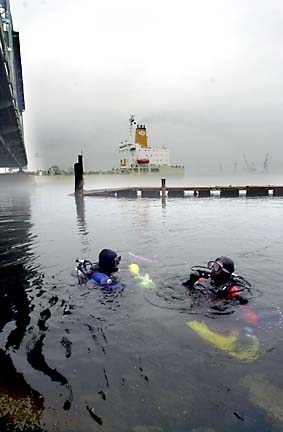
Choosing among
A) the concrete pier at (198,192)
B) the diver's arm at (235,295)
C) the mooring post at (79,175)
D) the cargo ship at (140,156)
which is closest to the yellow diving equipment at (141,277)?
the diver's arm at (235,295)

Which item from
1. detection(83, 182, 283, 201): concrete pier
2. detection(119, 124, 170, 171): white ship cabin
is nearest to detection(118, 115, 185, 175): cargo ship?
detection(119, 124, 170, 171): white ship cabin

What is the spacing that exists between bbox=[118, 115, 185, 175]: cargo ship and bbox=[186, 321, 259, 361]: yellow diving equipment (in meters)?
111

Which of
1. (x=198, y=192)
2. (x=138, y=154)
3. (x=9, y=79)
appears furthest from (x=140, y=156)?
(x=9, y=79)

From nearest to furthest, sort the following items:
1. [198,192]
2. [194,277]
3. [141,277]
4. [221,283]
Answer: [221,283] → [194,277] → [141,277] → [198,192]

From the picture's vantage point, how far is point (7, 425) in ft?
11.5

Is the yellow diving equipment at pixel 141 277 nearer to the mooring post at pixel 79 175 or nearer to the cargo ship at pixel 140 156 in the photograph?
the mooring post at pixel 79 175

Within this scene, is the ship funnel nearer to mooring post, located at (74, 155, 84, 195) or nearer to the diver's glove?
mooring post, located at (74, 155, 84, 195)

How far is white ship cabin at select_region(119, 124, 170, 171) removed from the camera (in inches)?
4521

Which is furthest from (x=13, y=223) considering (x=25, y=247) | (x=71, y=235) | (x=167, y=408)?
(x=167, y=408)

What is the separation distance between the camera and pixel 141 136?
384ft

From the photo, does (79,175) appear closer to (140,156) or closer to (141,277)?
(141,277)

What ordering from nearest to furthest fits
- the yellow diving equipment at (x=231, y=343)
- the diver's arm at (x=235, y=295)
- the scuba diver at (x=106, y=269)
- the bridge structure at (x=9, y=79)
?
the yellow diving equipment at (x=231, y=343) < the diver's arm at (x=235, y=295) < the scuba diver at (x=106, y=269) < the bridge structure at (x=9, y=79)

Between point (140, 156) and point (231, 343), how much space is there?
372ft

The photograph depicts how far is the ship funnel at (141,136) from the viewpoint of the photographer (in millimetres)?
116850
